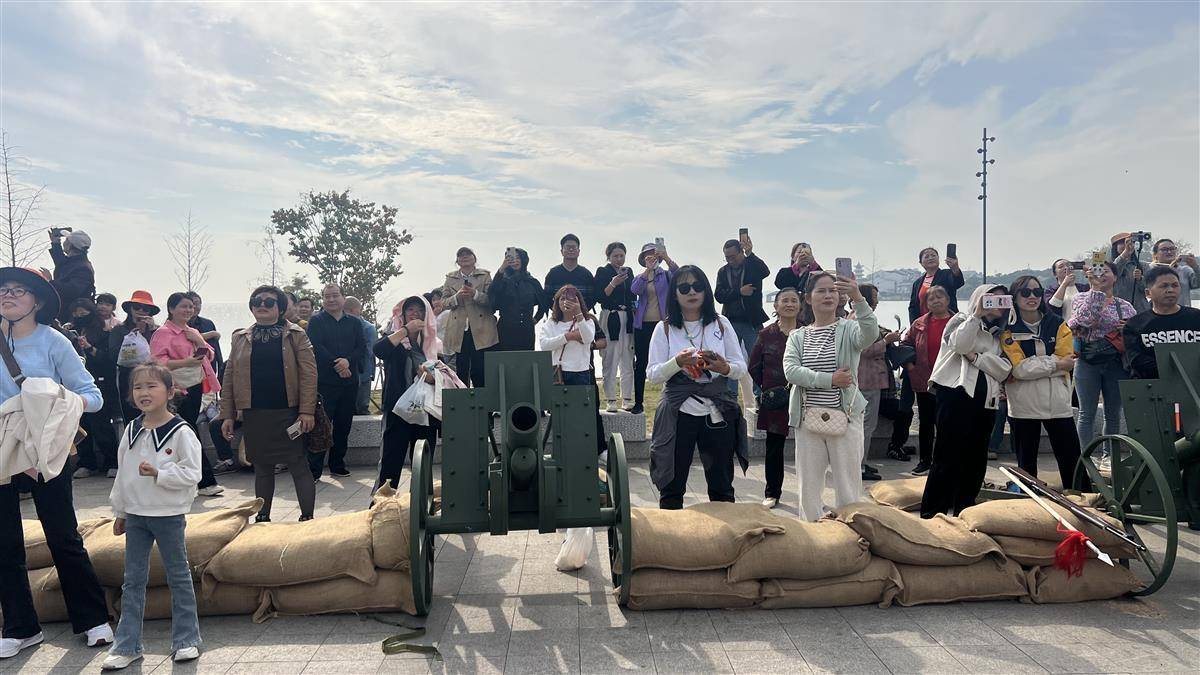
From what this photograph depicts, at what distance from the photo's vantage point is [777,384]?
634cm

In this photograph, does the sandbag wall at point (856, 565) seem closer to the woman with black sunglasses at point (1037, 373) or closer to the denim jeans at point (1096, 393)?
the woman with black sunglasses at point (1037, 373)

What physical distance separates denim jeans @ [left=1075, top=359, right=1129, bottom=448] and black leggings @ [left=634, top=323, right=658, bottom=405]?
418 cm

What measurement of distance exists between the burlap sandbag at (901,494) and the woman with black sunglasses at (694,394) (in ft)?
4.44

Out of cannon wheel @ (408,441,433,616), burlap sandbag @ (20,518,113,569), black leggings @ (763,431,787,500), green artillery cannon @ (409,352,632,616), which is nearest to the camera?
cannon wheel @ (408,441,433,616)

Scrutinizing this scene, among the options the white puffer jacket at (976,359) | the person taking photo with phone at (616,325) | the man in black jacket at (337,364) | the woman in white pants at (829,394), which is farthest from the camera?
the person taking photo with phone at (616,325)

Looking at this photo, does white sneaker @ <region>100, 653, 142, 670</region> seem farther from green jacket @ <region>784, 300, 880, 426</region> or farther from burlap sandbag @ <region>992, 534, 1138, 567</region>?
burlap sandbag @ <region>992, 534, 1138, 567</region>

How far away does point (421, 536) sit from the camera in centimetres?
396

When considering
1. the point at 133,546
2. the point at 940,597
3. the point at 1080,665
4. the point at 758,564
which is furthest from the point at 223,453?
the point at 1080,665

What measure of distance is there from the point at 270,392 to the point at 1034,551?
4985mm

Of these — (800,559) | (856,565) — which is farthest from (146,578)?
(856,565)

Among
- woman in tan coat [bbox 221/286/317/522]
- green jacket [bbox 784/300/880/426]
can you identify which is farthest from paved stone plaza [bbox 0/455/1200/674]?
woman in tan coat [bbox 221/286/317/522]

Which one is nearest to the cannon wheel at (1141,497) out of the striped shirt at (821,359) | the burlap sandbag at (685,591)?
the striped shirt at (821,359)

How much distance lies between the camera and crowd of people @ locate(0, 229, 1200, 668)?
371 cm

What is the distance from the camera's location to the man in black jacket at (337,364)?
292 inches
